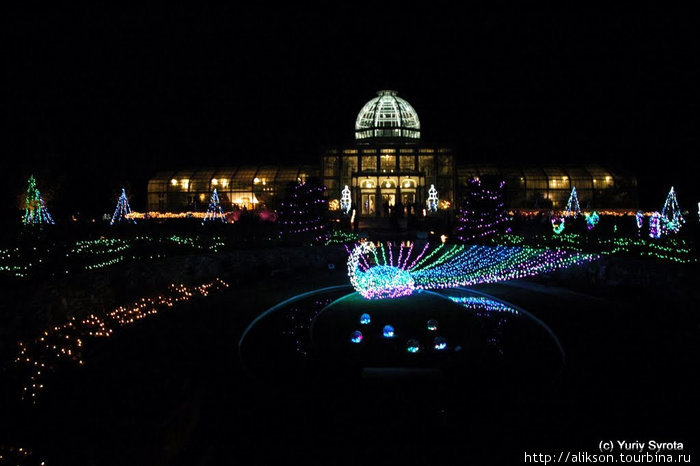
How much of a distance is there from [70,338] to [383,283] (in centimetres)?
667

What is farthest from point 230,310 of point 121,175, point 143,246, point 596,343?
point 121,175

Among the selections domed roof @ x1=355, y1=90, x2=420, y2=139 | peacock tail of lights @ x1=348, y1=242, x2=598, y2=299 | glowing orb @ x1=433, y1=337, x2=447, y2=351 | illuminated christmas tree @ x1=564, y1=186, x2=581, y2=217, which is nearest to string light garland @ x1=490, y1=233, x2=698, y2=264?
peacock tail of lights @ x1=348, y1=242, x2=598, y2=299

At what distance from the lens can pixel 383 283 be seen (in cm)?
1212

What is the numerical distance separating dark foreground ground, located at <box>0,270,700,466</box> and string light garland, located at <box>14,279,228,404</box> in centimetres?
29

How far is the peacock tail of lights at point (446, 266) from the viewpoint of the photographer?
40.2ft

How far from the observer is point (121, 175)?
39531 millimetres

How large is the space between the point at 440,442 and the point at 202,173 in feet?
121

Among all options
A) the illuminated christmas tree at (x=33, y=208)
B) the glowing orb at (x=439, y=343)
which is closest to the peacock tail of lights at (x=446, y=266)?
the glowing orb at (x=439, y=343)

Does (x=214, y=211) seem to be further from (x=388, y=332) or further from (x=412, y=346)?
(x=412, y=346)

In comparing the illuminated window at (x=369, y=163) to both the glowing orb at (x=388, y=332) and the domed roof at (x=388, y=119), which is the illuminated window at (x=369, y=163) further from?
the glowing orb at (x=388, y=332)

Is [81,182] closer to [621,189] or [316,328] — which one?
[316,328]

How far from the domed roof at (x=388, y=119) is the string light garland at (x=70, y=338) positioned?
89.5ft

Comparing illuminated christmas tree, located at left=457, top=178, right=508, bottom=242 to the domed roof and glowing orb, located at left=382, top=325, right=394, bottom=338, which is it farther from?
the domed roof

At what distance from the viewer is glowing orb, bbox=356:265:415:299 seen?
478 inches
